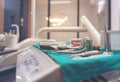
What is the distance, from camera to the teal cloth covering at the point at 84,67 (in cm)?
65

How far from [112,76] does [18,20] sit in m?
4.34

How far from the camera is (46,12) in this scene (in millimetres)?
5531

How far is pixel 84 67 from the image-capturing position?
698 millimetres

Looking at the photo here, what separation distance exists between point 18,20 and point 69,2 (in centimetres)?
184

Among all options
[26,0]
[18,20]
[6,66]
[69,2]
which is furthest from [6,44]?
[69,2]

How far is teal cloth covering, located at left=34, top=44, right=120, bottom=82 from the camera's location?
0.65 meters

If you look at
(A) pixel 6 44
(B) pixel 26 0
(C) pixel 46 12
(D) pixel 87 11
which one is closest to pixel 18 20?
(B) pixel 26 0

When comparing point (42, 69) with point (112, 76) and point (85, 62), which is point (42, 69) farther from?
point (112, 76)

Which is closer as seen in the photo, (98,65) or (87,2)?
(98,65)

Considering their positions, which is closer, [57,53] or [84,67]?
[84,67]

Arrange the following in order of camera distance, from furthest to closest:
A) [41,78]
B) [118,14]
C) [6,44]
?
[118,14]
[6,44]
[41,78]

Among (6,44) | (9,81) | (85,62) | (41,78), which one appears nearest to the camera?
(41,78)

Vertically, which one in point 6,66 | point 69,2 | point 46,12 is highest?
point 69,2

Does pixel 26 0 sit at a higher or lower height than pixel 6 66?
higher
